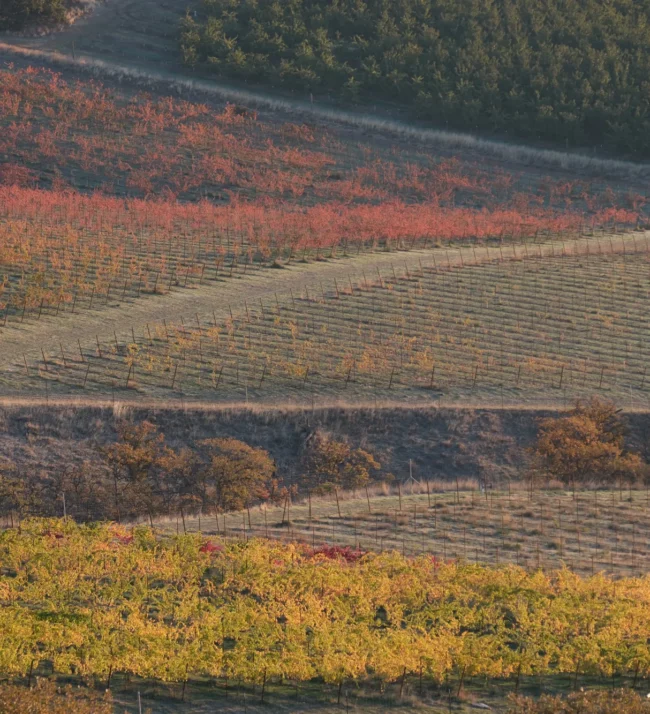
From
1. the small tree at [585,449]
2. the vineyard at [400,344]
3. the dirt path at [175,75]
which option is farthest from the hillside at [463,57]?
the small tree at [585,449]

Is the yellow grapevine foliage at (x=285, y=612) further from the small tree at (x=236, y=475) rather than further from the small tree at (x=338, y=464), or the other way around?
the small tree at (x=338, y=464)

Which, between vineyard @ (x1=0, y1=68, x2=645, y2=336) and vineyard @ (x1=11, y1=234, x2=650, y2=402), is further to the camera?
vineyard @ (x1=0, y1=68, x2=645, y2=336)

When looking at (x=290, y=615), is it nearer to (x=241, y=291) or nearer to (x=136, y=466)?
(x=136, y=466)

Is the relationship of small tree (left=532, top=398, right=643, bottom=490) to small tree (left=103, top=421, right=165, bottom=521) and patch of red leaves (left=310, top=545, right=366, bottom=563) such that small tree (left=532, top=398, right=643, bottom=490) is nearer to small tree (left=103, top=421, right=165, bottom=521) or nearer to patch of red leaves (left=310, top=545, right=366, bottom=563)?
patch of red leaves (left=310, top=545, right=366, bottom=563)

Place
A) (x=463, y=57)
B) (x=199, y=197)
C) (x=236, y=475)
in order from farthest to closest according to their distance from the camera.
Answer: (x=463, y=57) < (x=199, y=197) < (x=236, y=475)

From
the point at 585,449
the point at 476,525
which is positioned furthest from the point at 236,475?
the point at 585,449

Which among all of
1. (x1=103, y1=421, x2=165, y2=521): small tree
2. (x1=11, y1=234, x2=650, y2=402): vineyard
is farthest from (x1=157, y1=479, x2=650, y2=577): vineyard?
(x1=11, y1=234, x2=650, y2=402): vineyard

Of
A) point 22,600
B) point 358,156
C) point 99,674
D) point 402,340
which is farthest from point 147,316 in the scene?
point 358,156
